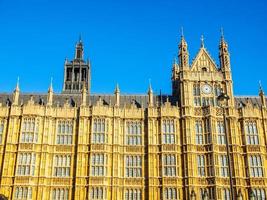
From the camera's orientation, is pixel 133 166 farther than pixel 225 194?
Yes

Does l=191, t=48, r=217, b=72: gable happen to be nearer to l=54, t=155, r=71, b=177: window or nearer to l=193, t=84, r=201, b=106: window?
l=193, t=84, r=201, b=106: window

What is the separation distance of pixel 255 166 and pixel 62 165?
25.8 meters

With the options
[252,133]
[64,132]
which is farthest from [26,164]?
[252,133]

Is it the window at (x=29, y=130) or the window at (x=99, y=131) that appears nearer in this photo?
the window at (x=29, y=130)

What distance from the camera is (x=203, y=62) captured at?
5772 cm

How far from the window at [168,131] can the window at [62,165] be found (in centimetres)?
1331

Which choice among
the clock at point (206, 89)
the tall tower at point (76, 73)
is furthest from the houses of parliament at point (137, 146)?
the tall tower at point (76, 73)

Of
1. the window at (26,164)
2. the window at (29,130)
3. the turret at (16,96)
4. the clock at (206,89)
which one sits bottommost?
the window at (26,164)

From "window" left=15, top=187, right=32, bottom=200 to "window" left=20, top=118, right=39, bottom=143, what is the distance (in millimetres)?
6332

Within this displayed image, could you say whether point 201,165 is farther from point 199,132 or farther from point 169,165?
point 199,132

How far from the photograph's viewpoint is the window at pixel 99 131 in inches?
2047

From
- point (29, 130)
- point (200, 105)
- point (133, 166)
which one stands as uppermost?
point (200, 105)

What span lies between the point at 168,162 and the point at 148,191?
470 centimetres

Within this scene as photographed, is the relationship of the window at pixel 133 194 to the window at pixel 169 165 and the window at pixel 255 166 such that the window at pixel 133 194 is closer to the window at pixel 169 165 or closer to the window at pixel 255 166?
the window at pixel 169 165
